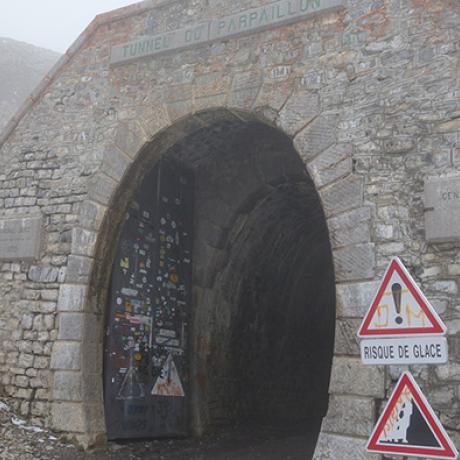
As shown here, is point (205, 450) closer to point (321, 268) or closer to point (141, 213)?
point (141, 213)

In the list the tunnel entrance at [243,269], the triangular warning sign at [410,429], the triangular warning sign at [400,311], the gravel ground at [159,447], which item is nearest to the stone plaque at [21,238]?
the tunnel entrance at [243,269]

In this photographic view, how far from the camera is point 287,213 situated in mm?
9438

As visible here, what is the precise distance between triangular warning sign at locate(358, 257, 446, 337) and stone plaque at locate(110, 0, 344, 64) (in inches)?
143

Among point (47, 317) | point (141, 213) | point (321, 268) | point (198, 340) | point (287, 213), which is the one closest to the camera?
point (47, 317)

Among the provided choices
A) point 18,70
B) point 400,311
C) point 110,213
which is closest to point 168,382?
point 110,213

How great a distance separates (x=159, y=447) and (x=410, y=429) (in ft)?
15.4

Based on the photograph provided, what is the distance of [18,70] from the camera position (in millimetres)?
29781

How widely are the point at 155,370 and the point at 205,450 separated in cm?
106

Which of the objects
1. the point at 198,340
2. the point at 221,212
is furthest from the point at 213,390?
the point at 221,212

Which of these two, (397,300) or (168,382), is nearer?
(397,300)

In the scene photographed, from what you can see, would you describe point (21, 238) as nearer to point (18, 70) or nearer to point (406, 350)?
point (406, 350)

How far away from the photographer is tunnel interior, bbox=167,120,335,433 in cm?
834

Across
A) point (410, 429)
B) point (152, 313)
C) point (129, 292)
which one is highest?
point (129, 292)

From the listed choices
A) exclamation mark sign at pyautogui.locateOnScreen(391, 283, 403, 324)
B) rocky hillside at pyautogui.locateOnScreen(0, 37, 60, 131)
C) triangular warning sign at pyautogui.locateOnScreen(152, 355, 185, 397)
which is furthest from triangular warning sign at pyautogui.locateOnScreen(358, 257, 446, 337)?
rocky hillside at pyautogui.locateOnScreen(0, 37, 60, 131)
